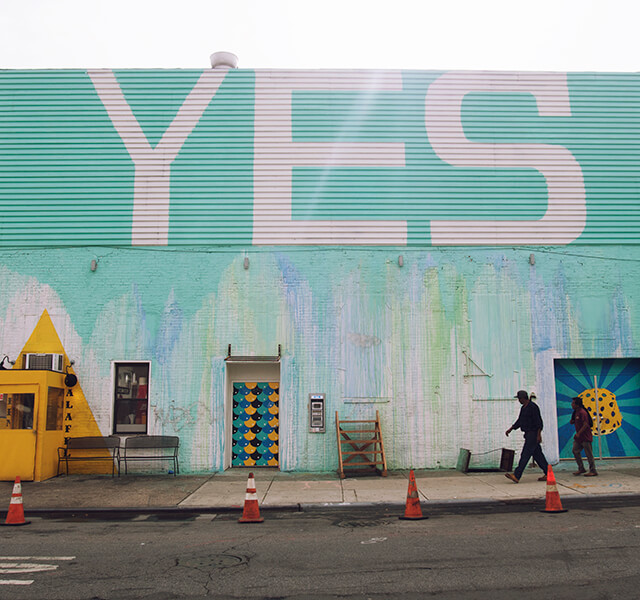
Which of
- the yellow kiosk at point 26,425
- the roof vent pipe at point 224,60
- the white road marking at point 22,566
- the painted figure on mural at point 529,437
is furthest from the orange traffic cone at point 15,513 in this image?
the roof vent pipe at point 224,60

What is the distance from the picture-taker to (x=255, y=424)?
50.0ft

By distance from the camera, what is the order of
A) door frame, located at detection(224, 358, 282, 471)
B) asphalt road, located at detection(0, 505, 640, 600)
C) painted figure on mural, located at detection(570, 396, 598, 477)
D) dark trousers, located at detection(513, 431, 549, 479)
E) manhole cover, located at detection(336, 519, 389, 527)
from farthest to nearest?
door frame, located at detection(224, 358, 282, 471)
painted figure on mural, located at detection(570, 396, 598, 477)
dark trousers, located at detection(513, 431, 549, 479)
manhole cover, located at detection(336, 519, 389, 527)
asphalt road, located at detection(0, 505, 640, 600)

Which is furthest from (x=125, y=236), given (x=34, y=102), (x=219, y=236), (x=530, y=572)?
(x=530, y=572)

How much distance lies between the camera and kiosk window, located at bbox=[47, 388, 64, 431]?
14.1 m

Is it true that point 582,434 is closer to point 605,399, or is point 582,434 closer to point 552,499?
point 605,399

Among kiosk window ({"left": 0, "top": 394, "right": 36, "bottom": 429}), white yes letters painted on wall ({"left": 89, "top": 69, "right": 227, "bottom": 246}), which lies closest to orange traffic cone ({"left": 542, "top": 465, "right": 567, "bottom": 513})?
white yes letters painted on wall ({"left": 89, "top": 69, "right": 227, "bottom": 246})

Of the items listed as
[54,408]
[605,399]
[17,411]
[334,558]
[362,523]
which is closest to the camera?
[334,558]

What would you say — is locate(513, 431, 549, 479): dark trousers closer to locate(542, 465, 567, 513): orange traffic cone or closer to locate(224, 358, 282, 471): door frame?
locate(542, 465, 567, 513): orange traffic cone

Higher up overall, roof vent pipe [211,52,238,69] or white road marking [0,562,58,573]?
roof vent pipe [211,52,238,69]

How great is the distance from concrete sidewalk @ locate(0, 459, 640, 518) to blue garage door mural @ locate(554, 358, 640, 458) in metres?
0.46

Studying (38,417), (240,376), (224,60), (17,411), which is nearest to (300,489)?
(240,376)

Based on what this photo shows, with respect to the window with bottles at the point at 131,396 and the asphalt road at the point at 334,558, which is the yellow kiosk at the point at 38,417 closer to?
the window with bottles at the point at 131,396

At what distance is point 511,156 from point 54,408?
12.5m

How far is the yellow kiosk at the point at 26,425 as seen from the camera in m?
13.7
